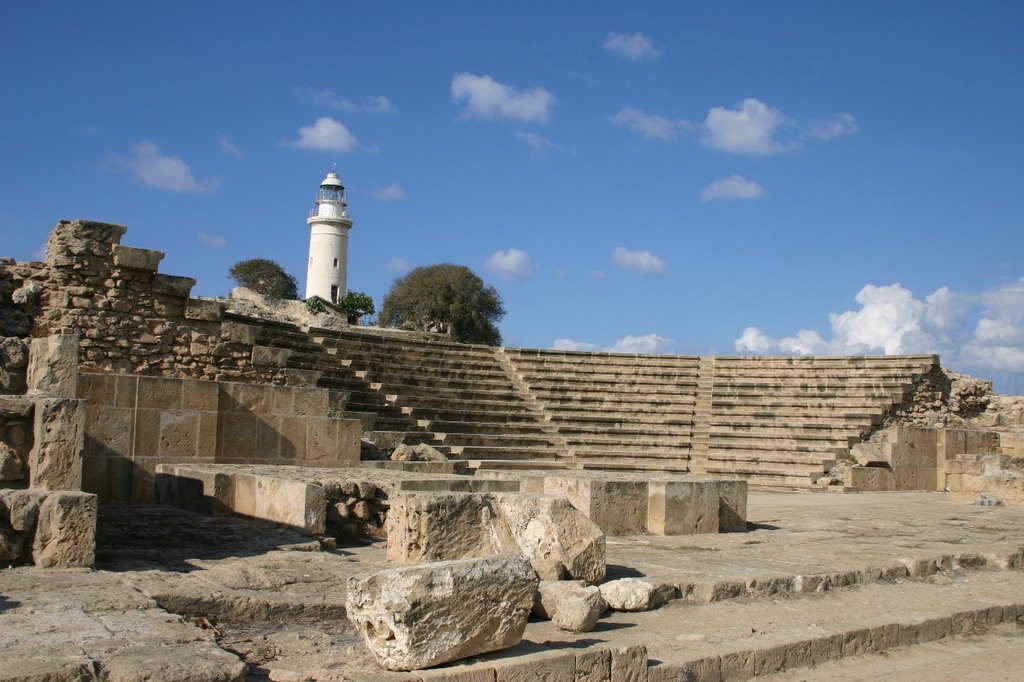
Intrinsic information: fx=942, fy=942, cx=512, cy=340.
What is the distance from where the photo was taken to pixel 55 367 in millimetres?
6113

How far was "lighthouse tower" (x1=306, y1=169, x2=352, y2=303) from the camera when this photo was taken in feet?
180

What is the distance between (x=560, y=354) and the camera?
878 inches

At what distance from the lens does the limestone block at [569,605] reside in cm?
487

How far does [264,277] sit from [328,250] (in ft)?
14.8

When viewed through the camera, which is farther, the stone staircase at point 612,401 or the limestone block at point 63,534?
the stone staircase at point 612,401

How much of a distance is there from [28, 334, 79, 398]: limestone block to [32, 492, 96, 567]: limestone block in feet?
3.51

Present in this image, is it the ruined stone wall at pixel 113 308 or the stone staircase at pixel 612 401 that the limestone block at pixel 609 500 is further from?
the stone staircase at pixel 612 401

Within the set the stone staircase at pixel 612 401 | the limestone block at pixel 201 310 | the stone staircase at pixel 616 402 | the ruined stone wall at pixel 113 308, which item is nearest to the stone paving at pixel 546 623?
the ruined stone wall at pixel 113 308

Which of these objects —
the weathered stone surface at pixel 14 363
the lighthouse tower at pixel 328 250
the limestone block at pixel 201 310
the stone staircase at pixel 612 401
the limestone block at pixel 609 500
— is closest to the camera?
the weathered stone surface at pixel 14 363

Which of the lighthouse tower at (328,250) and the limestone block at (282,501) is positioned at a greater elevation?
the lighthouse tower at (328,250)

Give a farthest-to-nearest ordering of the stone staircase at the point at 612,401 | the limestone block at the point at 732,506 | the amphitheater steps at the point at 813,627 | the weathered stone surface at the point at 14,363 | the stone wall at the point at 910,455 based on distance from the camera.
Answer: the stone wall at the point at 910,455 < the stone staircase at the point at 612,401 < the limestone block at the point at 732,506 < the weathered stone surface at the point at 14,363 < the amphitheater steps at the point at 813,627

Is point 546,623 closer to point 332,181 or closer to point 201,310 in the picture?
point 201,310

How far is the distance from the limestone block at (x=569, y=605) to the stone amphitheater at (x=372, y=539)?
0.6 inches

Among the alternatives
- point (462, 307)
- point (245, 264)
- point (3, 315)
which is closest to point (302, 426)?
point (3, 315)
